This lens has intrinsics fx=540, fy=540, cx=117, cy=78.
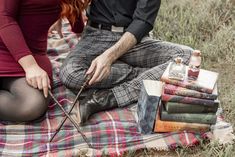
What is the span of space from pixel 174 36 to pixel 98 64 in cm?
183

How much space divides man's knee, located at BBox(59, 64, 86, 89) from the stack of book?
2.10 ft

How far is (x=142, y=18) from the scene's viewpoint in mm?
3883

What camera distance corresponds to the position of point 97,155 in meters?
3.27

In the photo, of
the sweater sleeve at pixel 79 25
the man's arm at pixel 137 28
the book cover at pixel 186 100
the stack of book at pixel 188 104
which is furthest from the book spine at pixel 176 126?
the sweater sleeve at pixel 79 25

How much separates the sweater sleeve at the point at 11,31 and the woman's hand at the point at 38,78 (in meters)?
0.11

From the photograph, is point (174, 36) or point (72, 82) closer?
point (72, 82)

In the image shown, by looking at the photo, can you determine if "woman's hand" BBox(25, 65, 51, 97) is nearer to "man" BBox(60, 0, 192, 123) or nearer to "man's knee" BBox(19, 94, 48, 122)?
"man's knee" BBox(19, 94, 48, 122)

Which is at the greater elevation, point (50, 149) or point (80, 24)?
point (80, 24)

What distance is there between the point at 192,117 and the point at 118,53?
685mm

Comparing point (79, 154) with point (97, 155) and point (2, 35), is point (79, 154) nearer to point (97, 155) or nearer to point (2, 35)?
point (97, 155)

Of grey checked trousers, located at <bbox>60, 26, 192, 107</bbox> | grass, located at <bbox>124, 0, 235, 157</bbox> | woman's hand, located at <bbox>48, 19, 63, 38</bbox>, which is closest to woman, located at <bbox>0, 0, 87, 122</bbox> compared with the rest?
grey checked trousers, located at <bbox>60, 26, 192, 107</bbox>

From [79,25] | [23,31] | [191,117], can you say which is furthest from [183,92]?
[79,25]

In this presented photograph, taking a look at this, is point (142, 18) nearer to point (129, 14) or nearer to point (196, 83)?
point (129, 14)

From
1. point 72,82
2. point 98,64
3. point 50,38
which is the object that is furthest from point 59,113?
point 50,38
